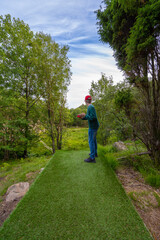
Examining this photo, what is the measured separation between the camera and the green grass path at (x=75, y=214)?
1.20 m

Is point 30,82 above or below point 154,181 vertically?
above

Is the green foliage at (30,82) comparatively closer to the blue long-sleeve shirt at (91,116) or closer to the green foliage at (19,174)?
the green foliage at (19,174)

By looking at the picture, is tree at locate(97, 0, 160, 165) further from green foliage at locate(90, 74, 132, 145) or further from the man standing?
green foliage at locate(90, 74, 132, 145)

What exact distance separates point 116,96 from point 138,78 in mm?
3404

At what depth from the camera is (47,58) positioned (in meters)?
7.02

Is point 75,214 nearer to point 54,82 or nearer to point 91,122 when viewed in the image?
point 91,122

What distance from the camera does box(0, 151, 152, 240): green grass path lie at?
1.20 metres

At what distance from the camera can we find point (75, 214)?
4.75ft

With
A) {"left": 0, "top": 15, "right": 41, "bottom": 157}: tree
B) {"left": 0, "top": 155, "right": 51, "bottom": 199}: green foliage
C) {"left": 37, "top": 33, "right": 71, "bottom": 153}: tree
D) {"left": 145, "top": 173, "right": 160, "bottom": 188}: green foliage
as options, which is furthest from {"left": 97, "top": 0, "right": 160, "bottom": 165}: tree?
{"left": 0, "top": 15, "right": 41, "bottom": 157}: tree

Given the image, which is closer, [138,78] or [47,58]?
[138,78]

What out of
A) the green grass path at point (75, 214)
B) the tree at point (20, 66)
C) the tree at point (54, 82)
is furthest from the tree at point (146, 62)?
the tree at point (20, 66)

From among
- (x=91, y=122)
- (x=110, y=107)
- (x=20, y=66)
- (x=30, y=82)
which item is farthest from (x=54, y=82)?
(x=91, y=122)

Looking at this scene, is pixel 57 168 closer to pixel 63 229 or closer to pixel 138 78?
pixel 63 229

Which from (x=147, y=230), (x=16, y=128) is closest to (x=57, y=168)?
(x=147, y=230)
